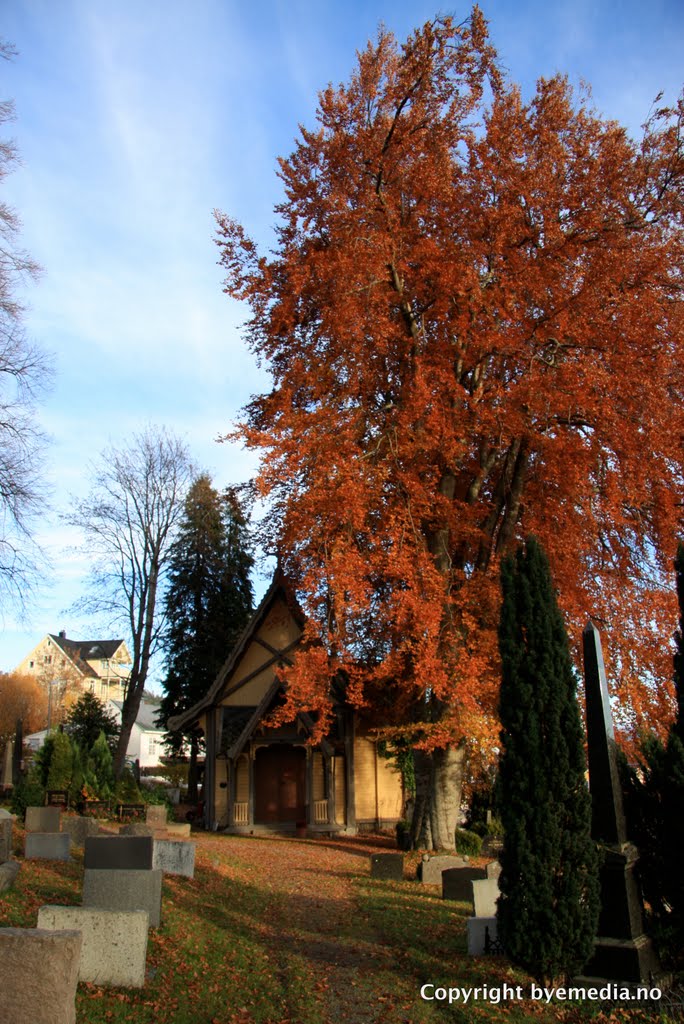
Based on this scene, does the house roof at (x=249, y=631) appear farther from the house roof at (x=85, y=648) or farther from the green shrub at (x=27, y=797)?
the house roof at (x=85, y=648)

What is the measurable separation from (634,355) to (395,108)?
784 centimetres

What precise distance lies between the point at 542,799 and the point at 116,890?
5.19 metres

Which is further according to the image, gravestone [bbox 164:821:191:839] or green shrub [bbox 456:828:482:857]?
gravestone [bbox 164:821:191:839]

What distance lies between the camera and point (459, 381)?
20.4 m

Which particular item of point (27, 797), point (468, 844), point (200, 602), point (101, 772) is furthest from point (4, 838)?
point (200, 602)

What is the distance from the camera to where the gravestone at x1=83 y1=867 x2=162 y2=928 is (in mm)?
9812

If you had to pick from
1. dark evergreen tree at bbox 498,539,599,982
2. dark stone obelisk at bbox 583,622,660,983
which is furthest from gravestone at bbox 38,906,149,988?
dark stone obelisk at bbox 583,622,660,983

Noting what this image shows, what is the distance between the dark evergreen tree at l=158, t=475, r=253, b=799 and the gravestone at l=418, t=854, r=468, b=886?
23.7 metres

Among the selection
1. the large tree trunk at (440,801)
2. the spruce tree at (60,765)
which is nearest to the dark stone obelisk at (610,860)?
the large tree trunk at (440,801)

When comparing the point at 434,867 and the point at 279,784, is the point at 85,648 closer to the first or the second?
the point at 279,784

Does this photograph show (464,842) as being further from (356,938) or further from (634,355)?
(634,355)

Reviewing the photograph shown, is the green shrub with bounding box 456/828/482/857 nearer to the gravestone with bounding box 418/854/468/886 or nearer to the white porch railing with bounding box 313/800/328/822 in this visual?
the gravestone with bounding box 418/854/468/886

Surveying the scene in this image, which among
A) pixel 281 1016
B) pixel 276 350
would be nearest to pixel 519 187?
pixel 276 350

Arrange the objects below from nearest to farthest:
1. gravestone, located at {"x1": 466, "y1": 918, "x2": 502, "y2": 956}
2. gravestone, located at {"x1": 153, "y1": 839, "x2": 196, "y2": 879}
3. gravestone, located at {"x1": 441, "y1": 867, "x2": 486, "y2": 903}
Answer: gravestone, located at {"x1": 466, "y1": 918, "x2": 502, "y2": 956} < gravestone, located at {"x1": 441, "y1": 867, "x2": 486, "y2": 903} < gravestone, located at {"x1": 153, "y1": 839, "x2": 196, "y2": 879}
